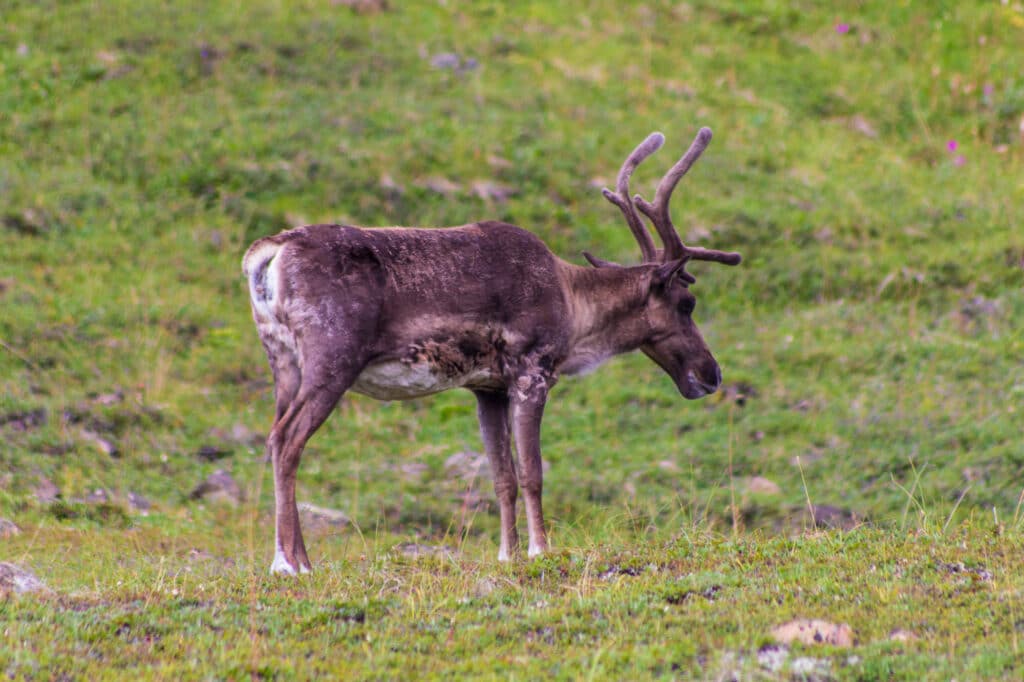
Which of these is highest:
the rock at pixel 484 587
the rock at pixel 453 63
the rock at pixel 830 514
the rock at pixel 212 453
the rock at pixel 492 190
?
the rock at pixel 484 587

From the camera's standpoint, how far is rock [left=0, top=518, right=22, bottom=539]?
10227mm

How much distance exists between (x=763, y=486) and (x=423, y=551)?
12.9 ft

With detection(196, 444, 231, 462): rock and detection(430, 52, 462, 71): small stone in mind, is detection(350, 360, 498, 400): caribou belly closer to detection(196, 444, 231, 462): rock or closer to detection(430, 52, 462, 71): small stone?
detection(196, 444, 231, 462): rock

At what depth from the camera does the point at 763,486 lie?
12523mm

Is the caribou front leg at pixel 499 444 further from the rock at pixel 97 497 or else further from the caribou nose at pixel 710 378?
the rock at pixel 97 497

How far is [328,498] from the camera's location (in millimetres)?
12250

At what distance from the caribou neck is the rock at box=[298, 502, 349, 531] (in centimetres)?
264

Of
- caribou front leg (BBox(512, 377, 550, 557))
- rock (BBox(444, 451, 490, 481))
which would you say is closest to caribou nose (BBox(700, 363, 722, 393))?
caribou front leg (BBox(512, 377, 550, 557))

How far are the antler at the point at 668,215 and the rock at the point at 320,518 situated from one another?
11.5 ft

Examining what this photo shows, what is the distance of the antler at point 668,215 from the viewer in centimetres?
1033

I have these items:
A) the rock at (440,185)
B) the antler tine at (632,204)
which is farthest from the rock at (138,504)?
the rock at (440,185)

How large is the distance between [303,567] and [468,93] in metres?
12.3

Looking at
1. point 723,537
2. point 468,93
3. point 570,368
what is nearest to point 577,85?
point 468,93

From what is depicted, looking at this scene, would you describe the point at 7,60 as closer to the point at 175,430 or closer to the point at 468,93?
the point at 468,93
